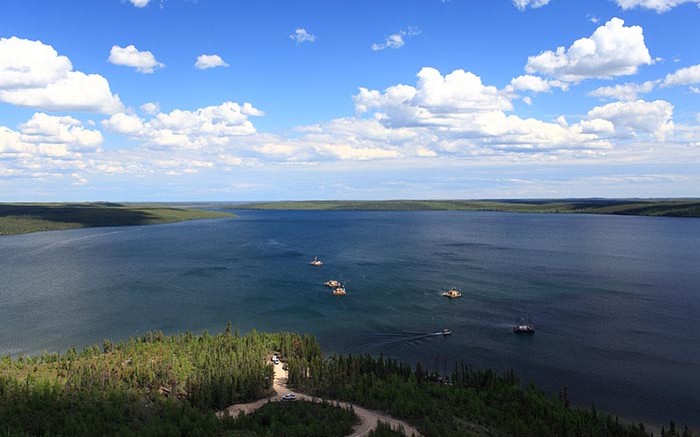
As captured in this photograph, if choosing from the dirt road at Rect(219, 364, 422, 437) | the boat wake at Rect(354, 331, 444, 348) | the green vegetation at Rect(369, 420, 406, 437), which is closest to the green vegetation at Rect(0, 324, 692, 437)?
the green vegetation at Rect(369, 420, 406, 437)

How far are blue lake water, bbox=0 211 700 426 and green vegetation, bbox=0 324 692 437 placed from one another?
1089cm

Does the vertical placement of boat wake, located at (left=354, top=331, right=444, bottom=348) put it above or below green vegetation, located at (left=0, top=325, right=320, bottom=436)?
below

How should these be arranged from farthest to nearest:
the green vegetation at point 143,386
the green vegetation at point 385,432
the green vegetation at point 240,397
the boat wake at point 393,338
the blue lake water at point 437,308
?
1. the boat wake at point 393,338
2. the blue lake water at point 437,308
3. the green vegetation at point 240,397
4. the green vegetation at point 143,386
5. the green vegetation at point 385,432

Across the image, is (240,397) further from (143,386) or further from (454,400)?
(454,400)

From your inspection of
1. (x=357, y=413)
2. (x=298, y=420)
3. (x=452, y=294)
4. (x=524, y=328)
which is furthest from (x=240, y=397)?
(x=452, y=294)

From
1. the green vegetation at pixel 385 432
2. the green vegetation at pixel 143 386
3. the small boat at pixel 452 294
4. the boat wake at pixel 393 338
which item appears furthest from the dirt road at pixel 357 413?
the small boat at pixel 452 294

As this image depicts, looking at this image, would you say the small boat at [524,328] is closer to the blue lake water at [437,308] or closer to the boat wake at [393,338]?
the blue lake water at [437,308]

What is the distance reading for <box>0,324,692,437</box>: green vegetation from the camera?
4553cm

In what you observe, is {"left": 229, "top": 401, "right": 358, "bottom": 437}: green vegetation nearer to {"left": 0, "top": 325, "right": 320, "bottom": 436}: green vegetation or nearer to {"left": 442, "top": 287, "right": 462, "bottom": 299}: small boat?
{"left": 0, "top": 325, "right": 320, "bottom": 436}: green vegetation

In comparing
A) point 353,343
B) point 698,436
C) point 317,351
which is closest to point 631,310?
point 698,436

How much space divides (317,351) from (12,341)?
178ft

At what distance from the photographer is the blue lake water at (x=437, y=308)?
72500 mm

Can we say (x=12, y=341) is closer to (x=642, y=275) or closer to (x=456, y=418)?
(x=456, y=418)

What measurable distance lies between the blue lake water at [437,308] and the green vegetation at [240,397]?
429 inches
